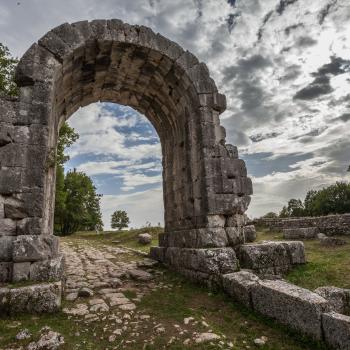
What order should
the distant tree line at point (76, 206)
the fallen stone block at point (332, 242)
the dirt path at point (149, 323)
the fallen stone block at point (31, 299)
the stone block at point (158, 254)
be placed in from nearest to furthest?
the dirt path at point (149, 323) < the fallen stone block at point (31, 299) < the stone block at point (158, 254) < the fallen stone block at point (332, 242) < the distant tree line at point (76, 206)

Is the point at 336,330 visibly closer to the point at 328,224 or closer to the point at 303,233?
the point at 303,233

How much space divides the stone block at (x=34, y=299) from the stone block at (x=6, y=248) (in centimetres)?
77

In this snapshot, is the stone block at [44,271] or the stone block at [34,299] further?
the stone block at [44,271]

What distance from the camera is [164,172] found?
9.62m

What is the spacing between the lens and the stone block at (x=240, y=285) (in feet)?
15.4

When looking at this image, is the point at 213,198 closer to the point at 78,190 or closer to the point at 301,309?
the point at 301,309

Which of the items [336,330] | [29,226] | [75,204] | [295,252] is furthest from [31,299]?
[75,204]

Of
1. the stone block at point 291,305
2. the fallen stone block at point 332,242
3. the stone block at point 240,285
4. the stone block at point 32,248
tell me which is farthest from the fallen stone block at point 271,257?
the fallen stone block at point 332,242

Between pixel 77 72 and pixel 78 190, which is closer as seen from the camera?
pixel 77 72

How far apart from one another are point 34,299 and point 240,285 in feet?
10.7

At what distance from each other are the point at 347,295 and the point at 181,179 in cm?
493

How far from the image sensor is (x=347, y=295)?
436cm

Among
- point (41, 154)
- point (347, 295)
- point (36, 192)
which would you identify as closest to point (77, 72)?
point (41, 154)

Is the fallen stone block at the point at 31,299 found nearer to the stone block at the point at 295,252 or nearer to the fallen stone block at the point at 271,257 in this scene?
the fallen stone block at the point at 271,257
